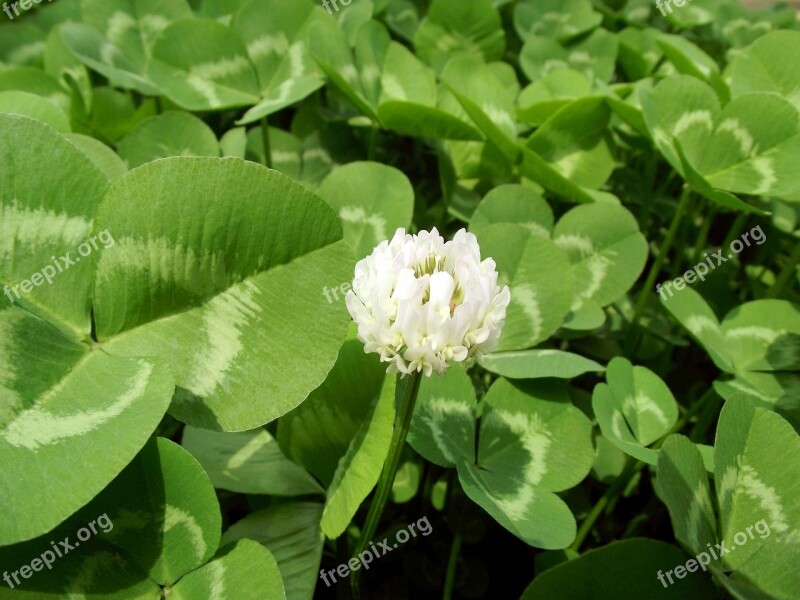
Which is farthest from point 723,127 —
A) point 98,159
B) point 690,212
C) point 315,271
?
point 98,159

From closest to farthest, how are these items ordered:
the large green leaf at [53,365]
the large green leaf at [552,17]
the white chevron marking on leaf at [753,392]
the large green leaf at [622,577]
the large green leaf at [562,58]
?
the large green leaf at [53,365] < the large green leaf at [622,577] < the white chevron marking on leaf at [753,392] < the large green leaf at [562,58] < the large green leaf at [552,17]

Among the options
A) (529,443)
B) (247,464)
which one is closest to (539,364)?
(529,443)

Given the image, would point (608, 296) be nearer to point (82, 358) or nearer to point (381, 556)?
point (381, 556)

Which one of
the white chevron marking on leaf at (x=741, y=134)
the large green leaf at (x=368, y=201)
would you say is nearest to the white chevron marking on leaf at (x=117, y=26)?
the large green leaf at (x=368, y=201)

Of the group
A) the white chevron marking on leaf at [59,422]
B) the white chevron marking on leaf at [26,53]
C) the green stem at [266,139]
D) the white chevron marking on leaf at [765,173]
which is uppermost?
the white chevron marking on leaf at [26,53]

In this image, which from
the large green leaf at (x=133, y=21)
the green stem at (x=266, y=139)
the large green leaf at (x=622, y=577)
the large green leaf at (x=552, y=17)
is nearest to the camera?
the large green leaf at (x=622, y=577)

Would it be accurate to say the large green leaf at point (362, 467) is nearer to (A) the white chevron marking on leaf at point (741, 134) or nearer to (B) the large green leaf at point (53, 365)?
(B) the large green leaf at point (53, 365)

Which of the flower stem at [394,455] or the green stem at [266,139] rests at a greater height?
the green stem at [266,139]
